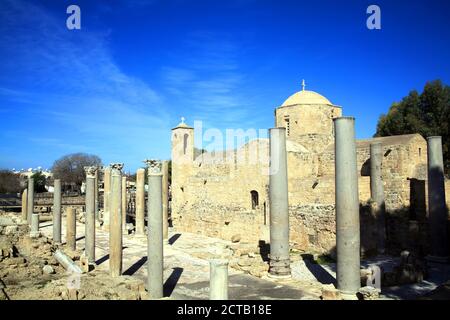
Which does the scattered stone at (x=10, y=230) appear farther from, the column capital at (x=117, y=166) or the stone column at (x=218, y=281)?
the stone column at (x=218, y=281)

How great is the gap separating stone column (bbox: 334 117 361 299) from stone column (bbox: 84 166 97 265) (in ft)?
28.2

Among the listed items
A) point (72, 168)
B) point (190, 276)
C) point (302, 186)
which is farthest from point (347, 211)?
point (72, 168)

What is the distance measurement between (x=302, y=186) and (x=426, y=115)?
17.9 metres

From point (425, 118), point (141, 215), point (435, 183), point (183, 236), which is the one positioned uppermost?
point (425, 118)

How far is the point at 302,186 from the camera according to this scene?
62.5ft

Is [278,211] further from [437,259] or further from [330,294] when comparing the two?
[437,259]

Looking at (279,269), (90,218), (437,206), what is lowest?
(279,269)

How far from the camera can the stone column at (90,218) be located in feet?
44.4

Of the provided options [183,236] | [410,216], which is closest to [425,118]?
[410,216]

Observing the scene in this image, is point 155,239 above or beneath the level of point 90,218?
beneath

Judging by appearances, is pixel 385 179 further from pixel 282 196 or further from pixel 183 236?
pixel 183 236

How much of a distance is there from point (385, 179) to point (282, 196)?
874 centimetres
